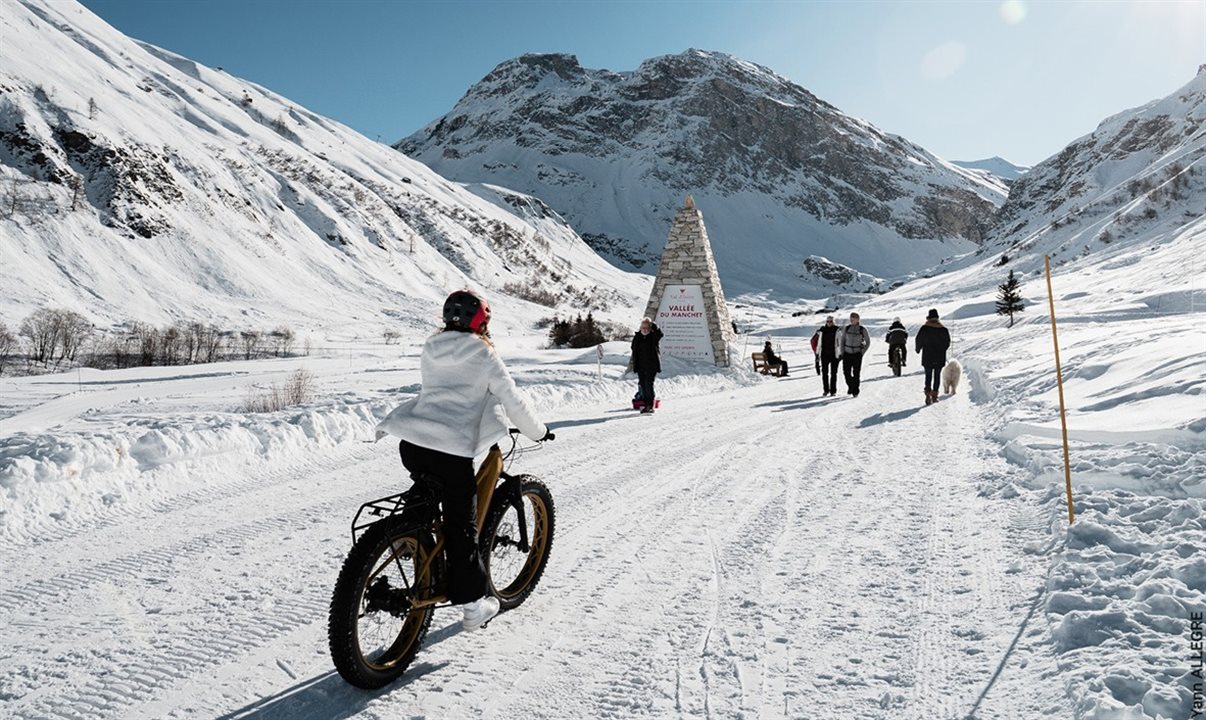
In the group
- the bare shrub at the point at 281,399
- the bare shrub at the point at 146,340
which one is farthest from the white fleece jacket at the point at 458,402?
the bare shrub at the point at 146,340

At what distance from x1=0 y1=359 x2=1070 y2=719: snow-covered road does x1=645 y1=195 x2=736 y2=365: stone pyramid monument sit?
13.2 metres

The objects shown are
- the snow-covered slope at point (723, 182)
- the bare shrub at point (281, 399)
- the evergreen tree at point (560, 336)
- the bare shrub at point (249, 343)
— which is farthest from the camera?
the snow-covered slope at point (723, 182)

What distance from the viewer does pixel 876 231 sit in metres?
171

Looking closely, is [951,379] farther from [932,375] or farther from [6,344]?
[6,344]

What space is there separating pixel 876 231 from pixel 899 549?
18308 cm

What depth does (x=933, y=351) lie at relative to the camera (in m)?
13.1

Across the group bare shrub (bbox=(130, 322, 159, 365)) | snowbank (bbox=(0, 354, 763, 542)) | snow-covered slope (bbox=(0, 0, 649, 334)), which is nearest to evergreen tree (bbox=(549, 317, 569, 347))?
snow-covered slope (bbox=(0, 0, 649, 334))

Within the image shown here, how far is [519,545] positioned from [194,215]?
51460 mm

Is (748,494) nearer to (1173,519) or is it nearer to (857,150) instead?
(1173,519)

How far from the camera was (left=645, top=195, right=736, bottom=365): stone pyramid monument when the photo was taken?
20344 millimetres

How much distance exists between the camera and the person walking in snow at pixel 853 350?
14.5 meters

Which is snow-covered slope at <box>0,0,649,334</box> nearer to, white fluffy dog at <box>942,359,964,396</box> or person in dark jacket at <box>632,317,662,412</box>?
person in dark jacket at <box>632,317,662,412</box>

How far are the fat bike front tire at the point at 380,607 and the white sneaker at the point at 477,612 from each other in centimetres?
19

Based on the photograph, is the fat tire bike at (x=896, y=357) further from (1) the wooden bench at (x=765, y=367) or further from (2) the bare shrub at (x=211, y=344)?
(2) the bare shrub at (x=211, y=344)
